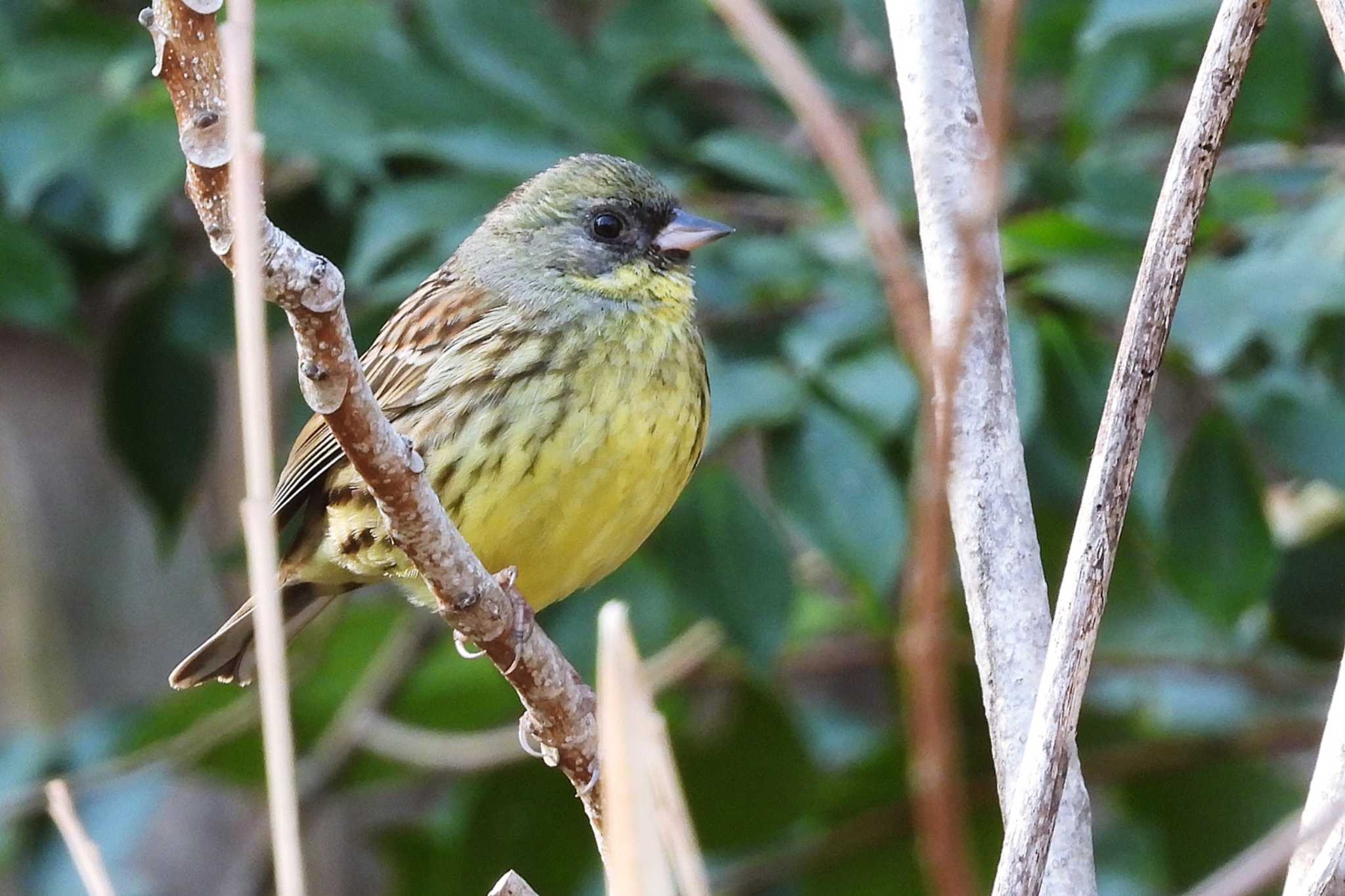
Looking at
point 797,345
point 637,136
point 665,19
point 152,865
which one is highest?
point 665,19

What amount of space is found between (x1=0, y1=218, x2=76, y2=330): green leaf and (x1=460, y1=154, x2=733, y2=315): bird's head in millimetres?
682

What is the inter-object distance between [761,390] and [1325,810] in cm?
134

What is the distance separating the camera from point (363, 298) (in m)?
3.04

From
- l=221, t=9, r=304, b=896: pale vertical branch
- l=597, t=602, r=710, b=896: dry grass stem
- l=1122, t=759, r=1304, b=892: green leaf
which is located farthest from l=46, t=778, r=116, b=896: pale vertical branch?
l=1122, t=759, r=1304, b=892: green leaf

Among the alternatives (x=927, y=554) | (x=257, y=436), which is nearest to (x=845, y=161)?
(x=927, y=554)

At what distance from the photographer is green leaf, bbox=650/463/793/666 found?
8.77 feet

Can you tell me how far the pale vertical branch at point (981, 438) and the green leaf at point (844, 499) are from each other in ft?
3.20

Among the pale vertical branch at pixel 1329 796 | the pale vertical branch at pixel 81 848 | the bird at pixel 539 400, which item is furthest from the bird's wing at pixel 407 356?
the pale vertical branch at pixel 1329 796

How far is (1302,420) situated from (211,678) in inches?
65.6

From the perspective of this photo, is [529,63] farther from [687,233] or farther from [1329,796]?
[1329,796]

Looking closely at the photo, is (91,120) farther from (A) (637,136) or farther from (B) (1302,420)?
(B) (1302,420)

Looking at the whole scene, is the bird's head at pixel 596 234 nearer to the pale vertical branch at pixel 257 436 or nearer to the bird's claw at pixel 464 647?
the bird's claw at pixel 464 647

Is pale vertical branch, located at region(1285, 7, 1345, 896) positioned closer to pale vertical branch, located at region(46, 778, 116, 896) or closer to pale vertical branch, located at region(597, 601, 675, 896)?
pale vertical branch, located at region(597, 601, 675, 896)

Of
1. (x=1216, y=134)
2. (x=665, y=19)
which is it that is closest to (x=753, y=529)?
(x=665, y=19)
